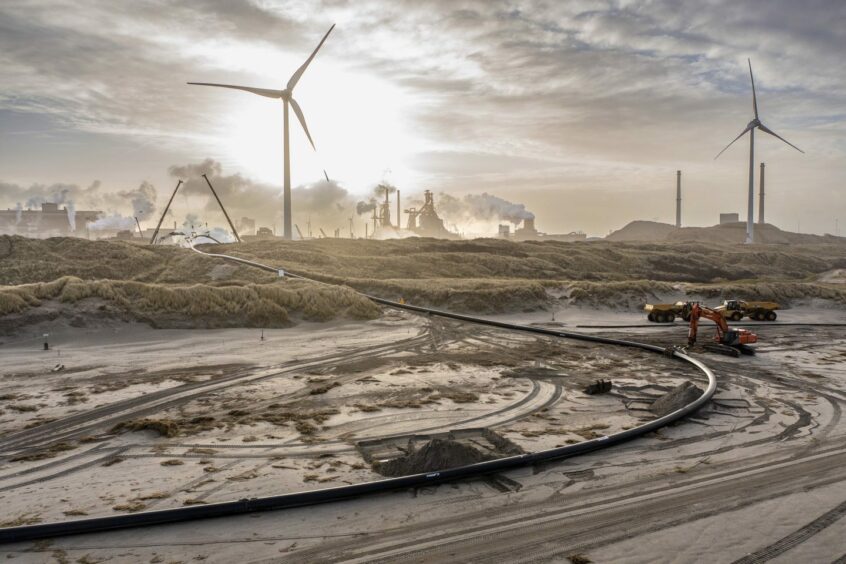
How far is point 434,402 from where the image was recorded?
50.3 feet

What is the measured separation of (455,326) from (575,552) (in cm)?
2336

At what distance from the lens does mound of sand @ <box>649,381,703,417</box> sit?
14.3 meters

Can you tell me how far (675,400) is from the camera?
47.7 feet

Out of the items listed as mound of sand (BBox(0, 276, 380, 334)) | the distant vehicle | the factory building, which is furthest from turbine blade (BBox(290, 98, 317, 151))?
the factory building

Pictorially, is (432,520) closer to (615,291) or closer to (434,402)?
(434,402)

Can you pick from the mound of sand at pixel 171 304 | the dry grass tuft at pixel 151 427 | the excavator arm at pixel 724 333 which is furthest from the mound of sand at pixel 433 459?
the mound of sand at pixel 171 304

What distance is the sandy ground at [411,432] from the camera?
7.87 metres

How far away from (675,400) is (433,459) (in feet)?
26.3

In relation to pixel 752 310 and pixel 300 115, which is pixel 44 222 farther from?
pixel 752 310

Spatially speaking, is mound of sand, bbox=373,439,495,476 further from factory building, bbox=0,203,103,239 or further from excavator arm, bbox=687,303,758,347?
factory building, bbox=0,203,103,239

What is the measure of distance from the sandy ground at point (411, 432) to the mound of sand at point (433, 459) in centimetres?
55

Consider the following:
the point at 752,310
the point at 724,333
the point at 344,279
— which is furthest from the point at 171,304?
the point at 752,310

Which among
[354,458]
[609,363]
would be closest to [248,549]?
[354,458]

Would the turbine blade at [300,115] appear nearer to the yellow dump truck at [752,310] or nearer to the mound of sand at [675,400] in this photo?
the yellow dump truck at [752,310]
